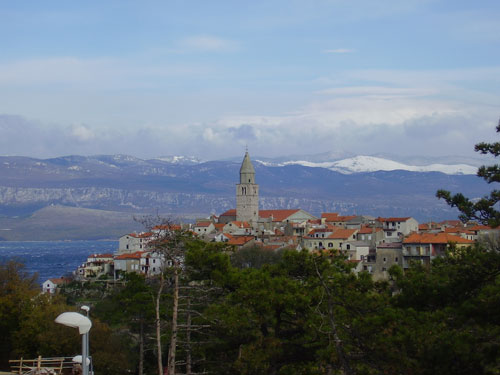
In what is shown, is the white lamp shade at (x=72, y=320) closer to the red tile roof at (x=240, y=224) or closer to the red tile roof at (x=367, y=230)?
the red tile roof at (x=367, y=230)

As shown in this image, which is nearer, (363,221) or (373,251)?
(373,251)

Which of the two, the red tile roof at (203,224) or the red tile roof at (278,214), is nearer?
the red tile roof at (203,224)

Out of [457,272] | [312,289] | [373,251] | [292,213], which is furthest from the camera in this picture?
[292,213]

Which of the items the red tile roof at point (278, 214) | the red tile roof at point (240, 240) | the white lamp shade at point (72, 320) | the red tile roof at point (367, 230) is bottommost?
the red tile roof at point (240, 240)

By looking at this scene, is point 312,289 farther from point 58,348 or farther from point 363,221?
point 363,221

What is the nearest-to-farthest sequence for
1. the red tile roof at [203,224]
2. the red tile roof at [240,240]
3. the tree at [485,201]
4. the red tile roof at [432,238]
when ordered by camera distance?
the tree at [485,201] → the red tile roof at [432,238] → the red tile roof at [240,240] → the red tile roof at [203,224]

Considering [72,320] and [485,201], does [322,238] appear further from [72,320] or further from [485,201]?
[72,320]

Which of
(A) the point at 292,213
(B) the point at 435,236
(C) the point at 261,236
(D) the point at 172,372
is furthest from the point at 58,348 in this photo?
(A) the point at 292,213

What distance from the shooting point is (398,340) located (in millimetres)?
20406

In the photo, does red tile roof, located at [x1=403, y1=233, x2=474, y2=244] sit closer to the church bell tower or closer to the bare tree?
the bare tree

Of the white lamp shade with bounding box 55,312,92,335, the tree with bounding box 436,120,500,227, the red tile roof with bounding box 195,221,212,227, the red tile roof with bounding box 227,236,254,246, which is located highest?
the tree with bounding box 436,120,500,227

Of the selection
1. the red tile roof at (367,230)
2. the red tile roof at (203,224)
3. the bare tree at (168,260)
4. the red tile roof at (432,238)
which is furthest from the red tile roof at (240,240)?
the bare tree at (168,260)

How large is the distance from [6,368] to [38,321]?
2791 millimetres

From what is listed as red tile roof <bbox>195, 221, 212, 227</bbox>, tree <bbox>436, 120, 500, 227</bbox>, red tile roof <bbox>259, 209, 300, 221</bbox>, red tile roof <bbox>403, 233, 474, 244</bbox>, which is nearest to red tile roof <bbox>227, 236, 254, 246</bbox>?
red tile roof <bbox>195, 221, 212, 227</bbox>
